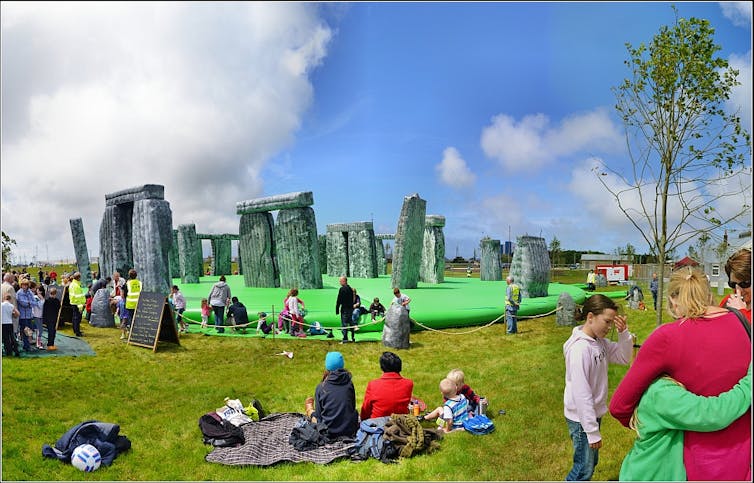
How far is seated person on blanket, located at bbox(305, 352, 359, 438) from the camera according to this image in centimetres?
507

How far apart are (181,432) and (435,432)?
8.96 ft

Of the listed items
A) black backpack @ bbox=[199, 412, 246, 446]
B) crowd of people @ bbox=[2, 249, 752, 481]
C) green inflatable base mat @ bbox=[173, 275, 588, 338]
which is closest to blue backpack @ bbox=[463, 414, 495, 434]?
crowd of people @ bbox=[2, 249, 752, 481]

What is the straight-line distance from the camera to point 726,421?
2.13 meters

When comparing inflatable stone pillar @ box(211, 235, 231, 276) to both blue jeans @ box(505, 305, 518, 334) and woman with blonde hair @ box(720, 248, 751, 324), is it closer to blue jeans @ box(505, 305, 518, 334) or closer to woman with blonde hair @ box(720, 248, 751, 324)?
blue jeans @ box(505, 305, 518, 334)

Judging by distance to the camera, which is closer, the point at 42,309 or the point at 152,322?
the point at 152,322

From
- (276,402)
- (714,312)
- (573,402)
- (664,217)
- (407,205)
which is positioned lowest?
(276,402)

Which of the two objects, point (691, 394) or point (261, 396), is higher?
point (691, 394)

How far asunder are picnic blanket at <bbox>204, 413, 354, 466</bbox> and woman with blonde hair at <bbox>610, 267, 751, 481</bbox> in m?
3.22

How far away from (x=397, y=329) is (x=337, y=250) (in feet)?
56.8

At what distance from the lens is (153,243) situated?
13.2 m

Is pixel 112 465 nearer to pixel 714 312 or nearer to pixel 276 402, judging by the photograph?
pixel 276 402

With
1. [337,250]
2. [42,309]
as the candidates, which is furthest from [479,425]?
[337,250]

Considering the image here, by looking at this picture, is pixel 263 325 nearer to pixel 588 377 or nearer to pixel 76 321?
pixel 76 321

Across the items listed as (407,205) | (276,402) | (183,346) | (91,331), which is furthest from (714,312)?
(407,205)
